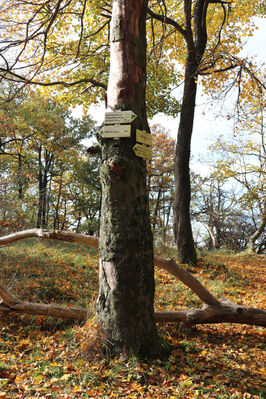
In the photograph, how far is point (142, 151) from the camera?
125 inches

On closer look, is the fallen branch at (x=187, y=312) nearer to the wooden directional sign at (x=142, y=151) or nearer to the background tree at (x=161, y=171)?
the wooden directional sign at (x=142, y=151)

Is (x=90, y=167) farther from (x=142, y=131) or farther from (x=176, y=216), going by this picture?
(x=142, y=131)

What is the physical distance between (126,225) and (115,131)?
1.04 meters

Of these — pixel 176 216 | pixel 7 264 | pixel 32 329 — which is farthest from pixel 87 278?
pixel 176 216

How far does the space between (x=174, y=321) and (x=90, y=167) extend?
56.3 ft

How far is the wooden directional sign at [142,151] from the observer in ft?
10.1

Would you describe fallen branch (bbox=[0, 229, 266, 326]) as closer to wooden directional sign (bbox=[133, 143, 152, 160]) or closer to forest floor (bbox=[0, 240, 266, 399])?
forest floor (bbox=[0, 240, 266, 399])

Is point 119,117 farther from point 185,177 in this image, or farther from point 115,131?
point 185,177

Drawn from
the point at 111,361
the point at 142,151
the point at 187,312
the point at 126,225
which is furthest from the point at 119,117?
the point at 187,312

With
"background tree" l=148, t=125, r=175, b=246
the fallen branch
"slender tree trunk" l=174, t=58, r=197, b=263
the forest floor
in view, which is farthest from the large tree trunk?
"background tree" l=148, t=125, r=175, b=246

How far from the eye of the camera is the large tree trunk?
9.74ft

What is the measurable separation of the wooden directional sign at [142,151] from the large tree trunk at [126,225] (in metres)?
0.05

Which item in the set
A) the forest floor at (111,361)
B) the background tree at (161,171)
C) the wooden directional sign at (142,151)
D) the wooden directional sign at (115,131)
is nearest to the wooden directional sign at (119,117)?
the wooden directional sign at (115,131)

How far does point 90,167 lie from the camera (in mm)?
20219
